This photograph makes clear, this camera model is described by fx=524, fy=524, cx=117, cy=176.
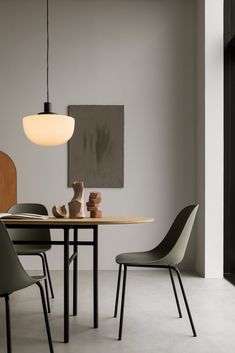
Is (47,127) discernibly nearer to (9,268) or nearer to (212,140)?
(9,268)

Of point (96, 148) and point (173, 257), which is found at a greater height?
point (96, 148)

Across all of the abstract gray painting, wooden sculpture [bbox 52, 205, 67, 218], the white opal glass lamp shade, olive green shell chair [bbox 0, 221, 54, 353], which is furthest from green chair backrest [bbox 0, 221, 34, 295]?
the abstract gray painting

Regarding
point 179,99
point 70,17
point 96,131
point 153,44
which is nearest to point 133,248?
point 96,131

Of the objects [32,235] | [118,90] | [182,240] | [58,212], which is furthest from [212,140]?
[58,212]

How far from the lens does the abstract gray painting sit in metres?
6.07

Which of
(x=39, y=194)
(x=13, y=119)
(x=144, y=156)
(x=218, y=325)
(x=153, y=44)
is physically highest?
(x=153, y=44)

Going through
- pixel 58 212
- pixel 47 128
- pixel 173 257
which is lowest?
pixel 173 257

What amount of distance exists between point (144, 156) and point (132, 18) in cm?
162

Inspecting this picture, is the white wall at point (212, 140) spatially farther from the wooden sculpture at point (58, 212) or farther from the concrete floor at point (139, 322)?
the wooden sculpture at point (58, 212)

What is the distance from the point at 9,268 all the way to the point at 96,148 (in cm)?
361

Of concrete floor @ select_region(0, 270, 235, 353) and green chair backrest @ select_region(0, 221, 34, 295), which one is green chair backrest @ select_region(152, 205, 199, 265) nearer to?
concrete floor @ select_region(0, 270, 235, 353)

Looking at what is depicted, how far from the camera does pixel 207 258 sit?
5.55m

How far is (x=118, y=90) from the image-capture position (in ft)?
20.1

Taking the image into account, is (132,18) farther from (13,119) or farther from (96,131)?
(13,119)
